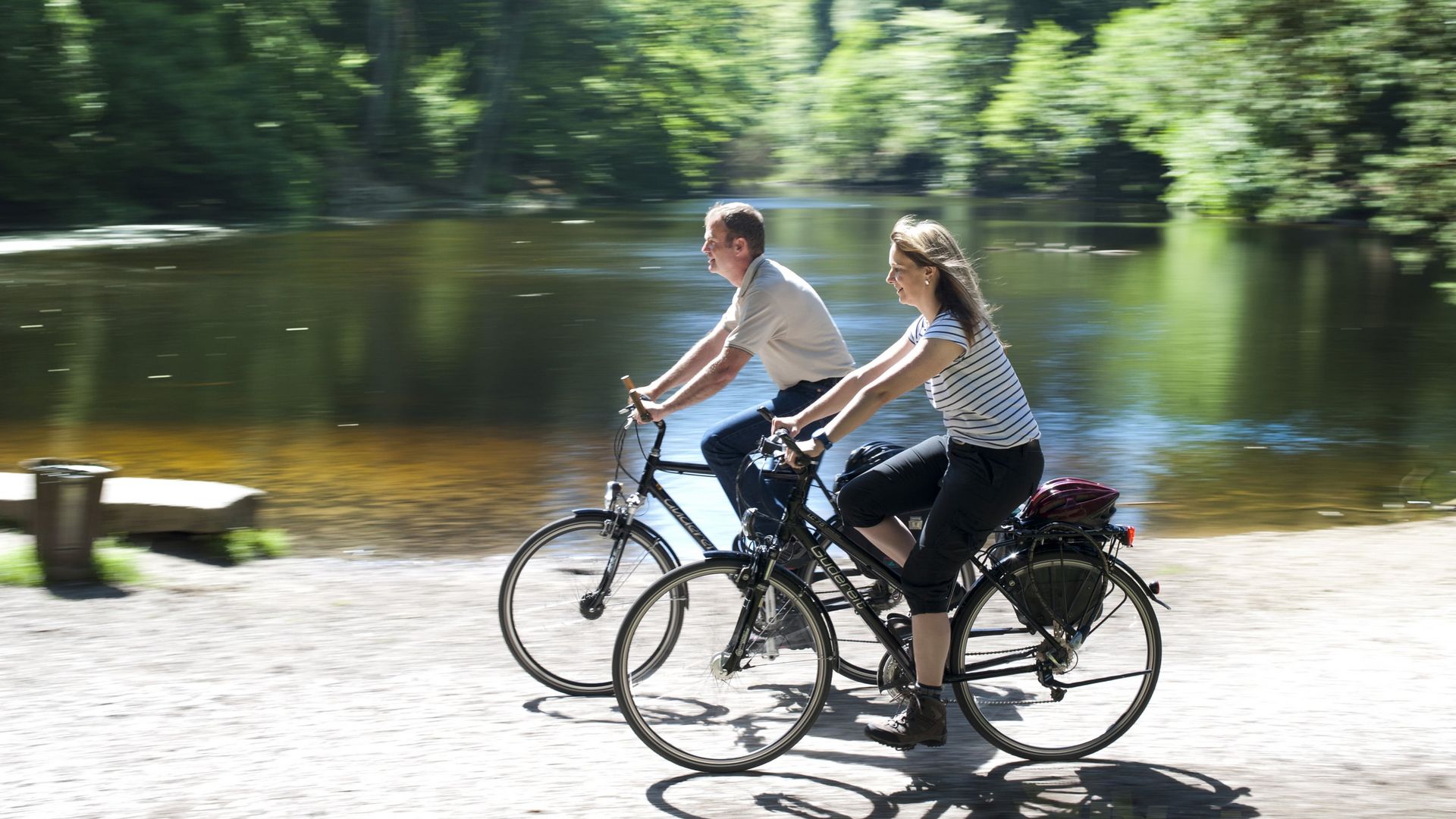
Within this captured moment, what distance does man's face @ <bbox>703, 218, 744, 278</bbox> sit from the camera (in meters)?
5.30

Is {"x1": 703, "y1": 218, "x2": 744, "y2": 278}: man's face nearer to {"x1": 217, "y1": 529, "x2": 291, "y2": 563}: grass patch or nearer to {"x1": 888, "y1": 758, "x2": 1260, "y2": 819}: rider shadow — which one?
{"x1": 888, "y1": 758, "x2": 1260, "y2": 819}: rider shadow

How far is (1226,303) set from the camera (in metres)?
24.3

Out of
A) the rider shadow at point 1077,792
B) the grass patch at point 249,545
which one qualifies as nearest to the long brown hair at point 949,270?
the rider shadow at point 1077,792

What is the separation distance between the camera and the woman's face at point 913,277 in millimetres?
4426

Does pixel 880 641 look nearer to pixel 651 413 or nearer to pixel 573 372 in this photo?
pixel 651 413

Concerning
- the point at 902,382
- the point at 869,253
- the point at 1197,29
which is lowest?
the point at 869,253

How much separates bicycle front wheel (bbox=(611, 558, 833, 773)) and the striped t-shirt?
0.74 meters

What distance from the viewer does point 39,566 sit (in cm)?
666

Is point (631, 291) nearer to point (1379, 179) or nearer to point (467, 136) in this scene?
point (1379, 179)

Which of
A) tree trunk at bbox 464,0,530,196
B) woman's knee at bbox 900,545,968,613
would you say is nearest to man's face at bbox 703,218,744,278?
woman's knee at bbox 900,545,968,613

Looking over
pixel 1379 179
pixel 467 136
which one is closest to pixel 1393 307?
pixel 1379 179

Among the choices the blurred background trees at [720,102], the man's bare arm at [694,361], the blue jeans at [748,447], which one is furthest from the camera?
the blurred background trees at [720,102]

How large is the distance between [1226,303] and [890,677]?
21113 mm

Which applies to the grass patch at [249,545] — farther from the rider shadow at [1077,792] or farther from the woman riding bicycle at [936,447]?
the rider shadow at [1077,792]
